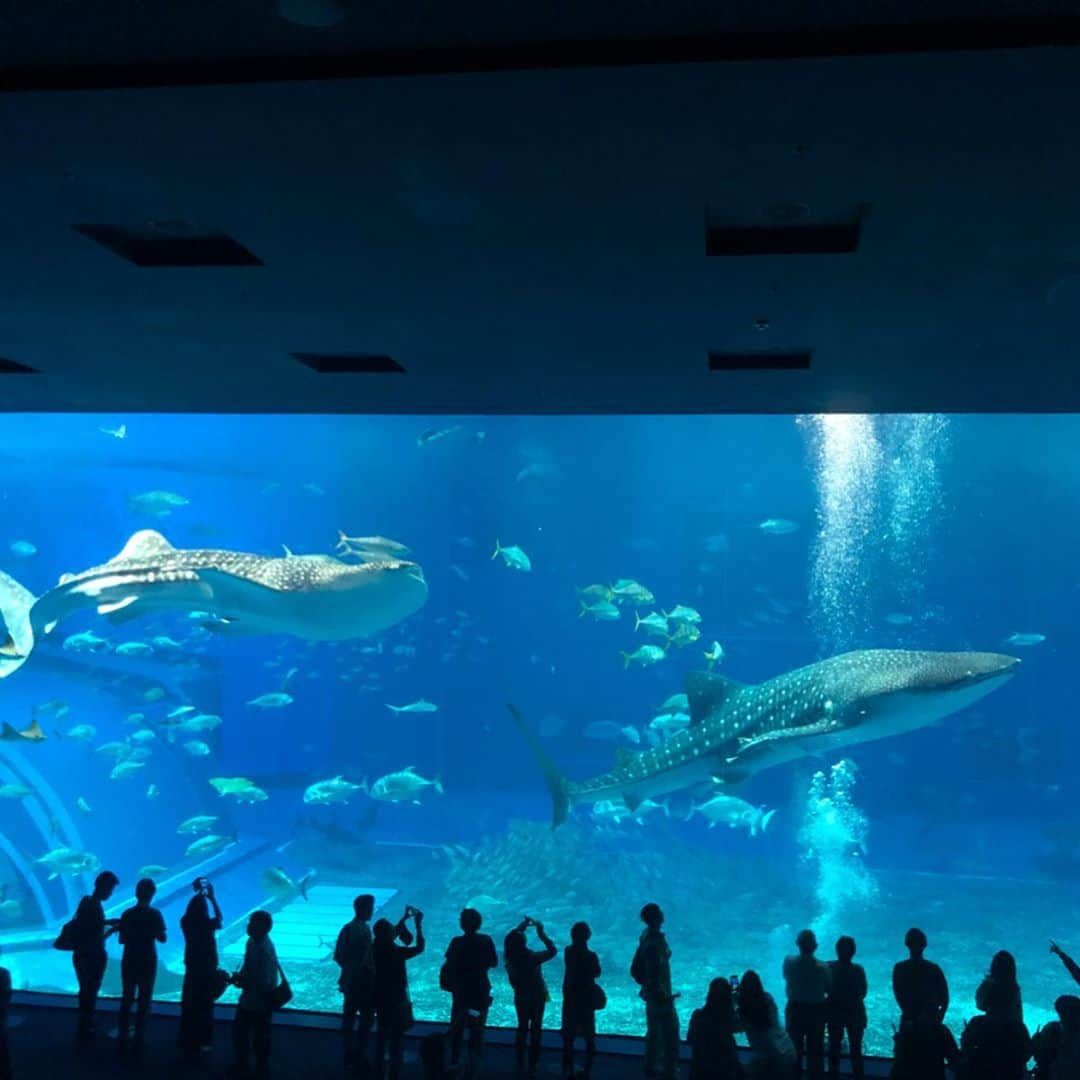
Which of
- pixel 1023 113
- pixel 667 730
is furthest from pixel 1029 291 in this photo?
pixel 667 730

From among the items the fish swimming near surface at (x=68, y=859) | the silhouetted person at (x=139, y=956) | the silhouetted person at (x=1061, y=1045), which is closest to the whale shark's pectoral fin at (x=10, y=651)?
the silhouetted person at (x=139, y=956)

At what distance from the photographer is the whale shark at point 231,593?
7707mm

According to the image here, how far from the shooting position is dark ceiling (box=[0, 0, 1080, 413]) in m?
2.53

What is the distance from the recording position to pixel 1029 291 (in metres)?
4.20

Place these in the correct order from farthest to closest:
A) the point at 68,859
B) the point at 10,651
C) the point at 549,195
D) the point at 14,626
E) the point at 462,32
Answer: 1. the point at 68,859
2. the point at 14,626
3. the point at 10,651
4. the point at 549,195
5. the point at 462,32

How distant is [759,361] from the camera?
5570mm

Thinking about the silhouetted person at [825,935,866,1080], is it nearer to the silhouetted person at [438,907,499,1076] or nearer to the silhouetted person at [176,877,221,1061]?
the silhouetted person at [438,907,499,1076]

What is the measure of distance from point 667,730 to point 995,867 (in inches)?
478

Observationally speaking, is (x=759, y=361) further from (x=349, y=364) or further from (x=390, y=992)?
(x=390, y=992)

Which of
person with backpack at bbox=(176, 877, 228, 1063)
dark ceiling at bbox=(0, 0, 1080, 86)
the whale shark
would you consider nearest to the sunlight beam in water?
the whale shark

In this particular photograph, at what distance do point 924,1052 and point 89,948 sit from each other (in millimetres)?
4252

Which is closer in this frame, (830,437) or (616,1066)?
(616,1066)

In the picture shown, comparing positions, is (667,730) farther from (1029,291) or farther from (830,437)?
(830,437)

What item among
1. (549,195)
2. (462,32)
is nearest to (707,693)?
(549,195)
